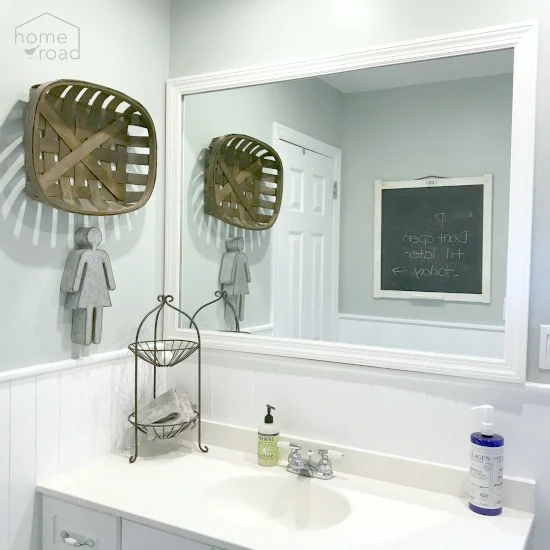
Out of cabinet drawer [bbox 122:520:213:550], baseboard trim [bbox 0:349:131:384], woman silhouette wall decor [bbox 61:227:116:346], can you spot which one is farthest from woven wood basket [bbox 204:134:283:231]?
cabinet drawer [bbox 122:520:213:550]

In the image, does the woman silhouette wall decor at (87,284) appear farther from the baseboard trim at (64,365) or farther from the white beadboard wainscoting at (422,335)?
the white beadboard wainscoting at (422,335)

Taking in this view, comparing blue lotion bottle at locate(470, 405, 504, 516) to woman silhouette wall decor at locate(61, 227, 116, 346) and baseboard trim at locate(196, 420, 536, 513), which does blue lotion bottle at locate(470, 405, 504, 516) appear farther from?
woman silhouette wall decor at locate(61, 227, 116, 346)

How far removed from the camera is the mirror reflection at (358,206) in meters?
1.55

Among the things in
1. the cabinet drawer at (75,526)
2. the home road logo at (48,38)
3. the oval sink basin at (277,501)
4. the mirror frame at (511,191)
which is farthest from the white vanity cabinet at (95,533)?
the home road logo at (48,38)

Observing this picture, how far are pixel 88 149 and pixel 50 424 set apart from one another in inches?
30.9

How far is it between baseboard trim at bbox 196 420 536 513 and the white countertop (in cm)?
2

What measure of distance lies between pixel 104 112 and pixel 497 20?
3.64 feet

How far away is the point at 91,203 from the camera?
67.1 inches

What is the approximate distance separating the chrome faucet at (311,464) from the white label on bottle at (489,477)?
0.38m

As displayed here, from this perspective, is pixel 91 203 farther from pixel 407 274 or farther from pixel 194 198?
pixel 407 274

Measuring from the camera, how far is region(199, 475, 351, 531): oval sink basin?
5.26ft

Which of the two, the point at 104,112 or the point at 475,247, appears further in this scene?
the point at 104,112

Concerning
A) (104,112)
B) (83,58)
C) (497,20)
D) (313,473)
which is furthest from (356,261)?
(83,58)

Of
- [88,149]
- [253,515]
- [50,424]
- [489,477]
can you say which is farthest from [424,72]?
[50,424]
